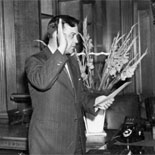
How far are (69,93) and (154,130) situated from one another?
0.68 meters

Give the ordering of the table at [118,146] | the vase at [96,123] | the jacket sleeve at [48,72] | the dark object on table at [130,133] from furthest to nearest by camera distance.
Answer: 1. the vase at [96,123]
2. the dark object on table at [130,133]
3. the table at [118,146]
4. the jacket sleeve at [48,72]

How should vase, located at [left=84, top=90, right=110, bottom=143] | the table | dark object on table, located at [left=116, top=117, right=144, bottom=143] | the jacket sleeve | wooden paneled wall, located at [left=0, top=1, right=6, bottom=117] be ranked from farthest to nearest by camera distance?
wooden paneled wall, located at [left=0, top=1, right=6, bottom=117]
vase, located at [left=84, top=90, right=110, bottom=143]
dark object on table, located at [left=116, top=117, right=144, bottom=143]
the table
the jacket sleeve

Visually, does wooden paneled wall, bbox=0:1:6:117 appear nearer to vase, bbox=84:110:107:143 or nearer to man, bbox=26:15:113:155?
vase, bbox=84:110:107:143

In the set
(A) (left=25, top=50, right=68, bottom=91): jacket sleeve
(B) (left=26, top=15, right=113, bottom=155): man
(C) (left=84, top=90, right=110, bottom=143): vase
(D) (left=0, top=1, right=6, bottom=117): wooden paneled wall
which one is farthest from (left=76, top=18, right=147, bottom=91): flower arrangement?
(D) (left=0, top=1, right=6, bottom=117): wooden paneled wall

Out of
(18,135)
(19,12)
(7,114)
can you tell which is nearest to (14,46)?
(19,12)

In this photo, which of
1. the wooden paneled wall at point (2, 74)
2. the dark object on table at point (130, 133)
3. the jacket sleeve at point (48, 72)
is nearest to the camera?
the jacket sleeve at point (48, 72)

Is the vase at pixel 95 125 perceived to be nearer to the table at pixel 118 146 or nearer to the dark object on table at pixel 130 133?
the table at pixel 118 146

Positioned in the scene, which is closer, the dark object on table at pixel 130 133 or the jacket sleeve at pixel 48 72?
the jacket sleeve at pixel 48 72

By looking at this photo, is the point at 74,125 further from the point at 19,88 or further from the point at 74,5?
the point at 74,5

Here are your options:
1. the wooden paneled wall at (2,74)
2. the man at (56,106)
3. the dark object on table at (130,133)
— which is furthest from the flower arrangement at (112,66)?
the wooden paneled wall at (2,74)

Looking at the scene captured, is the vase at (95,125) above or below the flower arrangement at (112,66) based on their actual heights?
below

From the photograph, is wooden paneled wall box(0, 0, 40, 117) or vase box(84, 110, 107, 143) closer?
vase box(84, 110, 107, 143)

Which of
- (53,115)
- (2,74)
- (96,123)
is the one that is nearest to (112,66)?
(96,123)

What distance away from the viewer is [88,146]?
6.87ft
